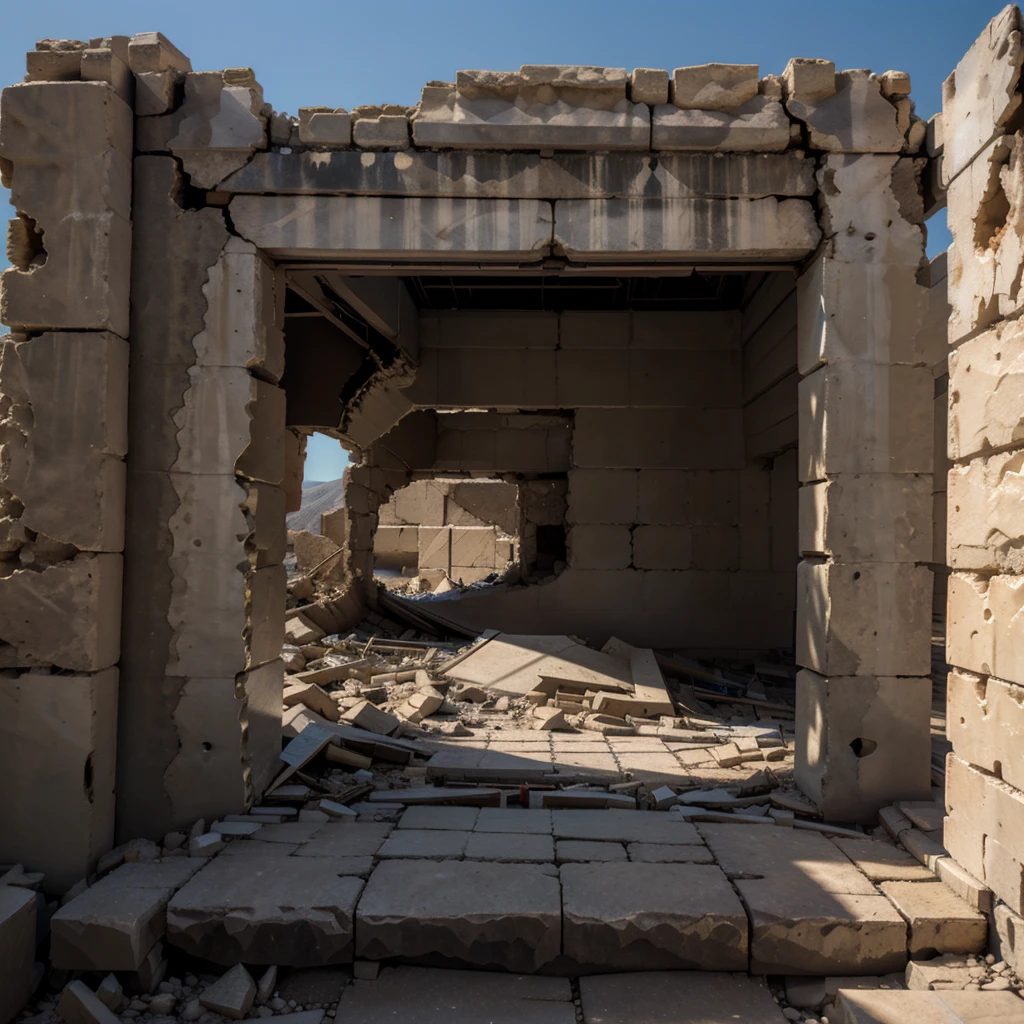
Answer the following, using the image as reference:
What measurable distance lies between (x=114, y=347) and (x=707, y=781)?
15.6 ft

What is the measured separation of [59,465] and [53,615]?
0.84 meters

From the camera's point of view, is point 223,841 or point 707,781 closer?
point 223,841

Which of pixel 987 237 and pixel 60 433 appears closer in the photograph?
pixel 987 237

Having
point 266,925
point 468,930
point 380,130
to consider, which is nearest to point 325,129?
point 380,130

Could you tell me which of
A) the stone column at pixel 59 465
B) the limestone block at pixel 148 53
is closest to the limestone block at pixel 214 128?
the limestone block at pixel 148 53

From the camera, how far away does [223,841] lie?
4.43 metres

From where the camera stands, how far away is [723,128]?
4.68 m

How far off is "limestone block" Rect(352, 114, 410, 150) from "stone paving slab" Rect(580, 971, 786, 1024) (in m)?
4.68

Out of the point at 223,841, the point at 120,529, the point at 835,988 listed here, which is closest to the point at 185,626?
the point at 120,529

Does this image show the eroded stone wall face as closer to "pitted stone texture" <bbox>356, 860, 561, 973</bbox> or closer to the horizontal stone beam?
the horizontal stone beam

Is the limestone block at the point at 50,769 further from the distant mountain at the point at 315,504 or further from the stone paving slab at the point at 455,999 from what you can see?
the distant mountain at the point at 315,504

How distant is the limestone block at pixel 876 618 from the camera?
4.61 m

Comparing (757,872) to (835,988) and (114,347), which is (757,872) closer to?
(835,988)

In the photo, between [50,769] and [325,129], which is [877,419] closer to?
[325,129]
